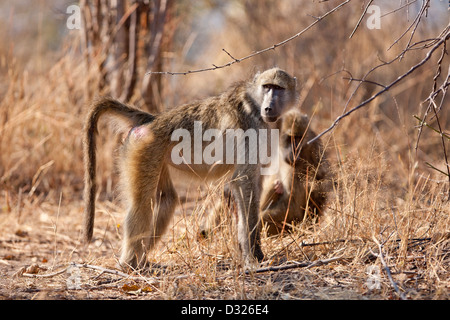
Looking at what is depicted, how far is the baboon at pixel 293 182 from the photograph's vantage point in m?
3.70

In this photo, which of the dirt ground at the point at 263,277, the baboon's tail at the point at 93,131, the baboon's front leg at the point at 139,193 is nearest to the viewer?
the dirt ground at the point at 263,277

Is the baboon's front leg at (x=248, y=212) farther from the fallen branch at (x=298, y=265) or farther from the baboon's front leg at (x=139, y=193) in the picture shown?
the baboon's front leg at (x=139, y=193)

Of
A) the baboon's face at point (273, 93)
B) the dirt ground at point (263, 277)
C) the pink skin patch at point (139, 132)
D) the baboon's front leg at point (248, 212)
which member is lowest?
the dirt ground at point (263, 277)

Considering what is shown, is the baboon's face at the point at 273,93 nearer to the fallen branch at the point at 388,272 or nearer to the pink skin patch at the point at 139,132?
the pink skin patch at the point at 139,132

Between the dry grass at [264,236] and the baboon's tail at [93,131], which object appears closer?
the dry grass at [264,236]

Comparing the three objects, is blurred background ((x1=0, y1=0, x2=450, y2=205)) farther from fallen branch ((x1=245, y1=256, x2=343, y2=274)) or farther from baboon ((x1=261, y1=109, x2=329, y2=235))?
fallen branch ((x1=245, y1=256, x2=343, y2=274))

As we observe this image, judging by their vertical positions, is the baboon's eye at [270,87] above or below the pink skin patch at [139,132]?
above

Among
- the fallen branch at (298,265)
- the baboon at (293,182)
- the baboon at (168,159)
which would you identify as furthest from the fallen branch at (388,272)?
the baboon at (293,182)

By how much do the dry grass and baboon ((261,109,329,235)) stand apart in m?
0.16

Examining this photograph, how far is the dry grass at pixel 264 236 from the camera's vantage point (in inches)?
105

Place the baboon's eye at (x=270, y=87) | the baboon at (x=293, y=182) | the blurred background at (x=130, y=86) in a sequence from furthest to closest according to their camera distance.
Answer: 1. the blurred background at (x=130, y=86)
2. the baboon at (x=293, y=182)
3. the baboon's eye at (x=270, y=87)

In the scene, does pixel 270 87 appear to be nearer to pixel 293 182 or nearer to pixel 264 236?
pixel 293 182
